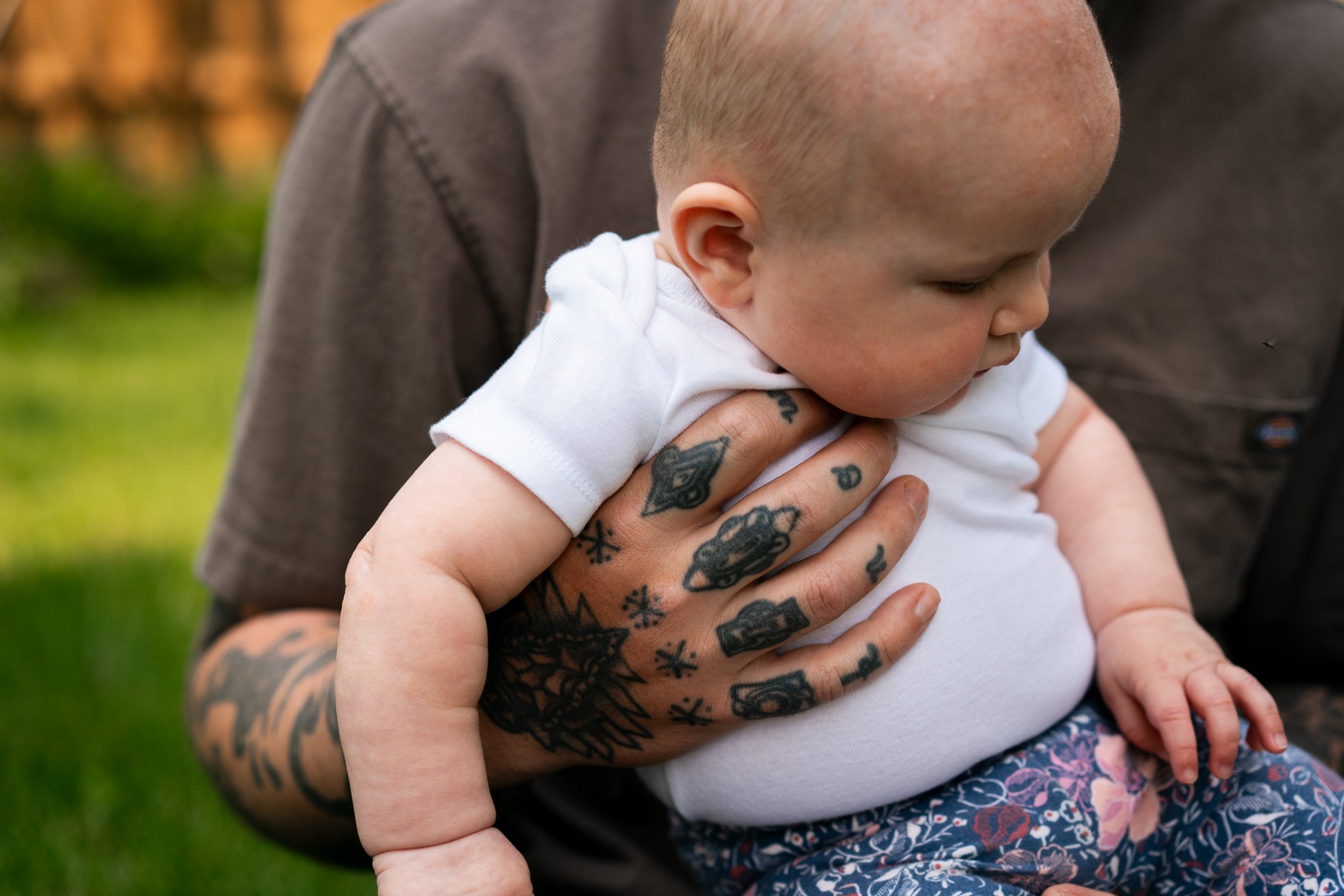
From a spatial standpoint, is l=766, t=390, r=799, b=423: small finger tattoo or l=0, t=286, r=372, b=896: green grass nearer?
l=766, t=390, r=799, b=423: small finger tattoo

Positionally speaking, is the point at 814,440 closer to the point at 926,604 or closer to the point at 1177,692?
the point at 926,604

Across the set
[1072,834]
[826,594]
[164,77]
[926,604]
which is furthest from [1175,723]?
[164,77]

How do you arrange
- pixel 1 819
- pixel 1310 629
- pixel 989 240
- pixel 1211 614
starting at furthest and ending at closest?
pixel 1 819 < pixel 1310 629 < pixel 1211 614 < pixel 989 240

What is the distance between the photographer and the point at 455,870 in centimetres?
114

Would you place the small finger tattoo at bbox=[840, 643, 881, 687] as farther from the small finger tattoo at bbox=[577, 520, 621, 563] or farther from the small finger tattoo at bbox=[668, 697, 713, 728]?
the small finger tattoo at bbox=[577, 520, 621, 563]

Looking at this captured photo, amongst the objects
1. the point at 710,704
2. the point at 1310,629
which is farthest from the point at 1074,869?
the point at 1310,629

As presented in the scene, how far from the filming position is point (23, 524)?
13.0 ft

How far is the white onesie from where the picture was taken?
3.87ft

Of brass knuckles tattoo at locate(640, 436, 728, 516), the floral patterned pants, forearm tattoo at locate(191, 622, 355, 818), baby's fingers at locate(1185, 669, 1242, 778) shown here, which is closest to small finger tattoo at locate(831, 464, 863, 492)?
brass knuckles tattoo at locate(640, 436, 728, 516)

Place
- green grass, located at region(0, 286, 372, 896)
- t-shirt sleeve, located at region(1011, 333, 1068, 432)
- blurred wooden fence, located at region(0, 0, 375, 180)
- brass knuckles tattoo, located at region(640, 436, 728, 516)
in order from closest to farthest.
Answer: brass knuckles tattoo, located at region(640, 436, 728, 516) → t-shirt sleeve, located at region(1011, 333, 1068, 432) → green grass, located at region(0, 286, 372, 896) → blurred wooden fence, located at region(0, 0, 375, 180)

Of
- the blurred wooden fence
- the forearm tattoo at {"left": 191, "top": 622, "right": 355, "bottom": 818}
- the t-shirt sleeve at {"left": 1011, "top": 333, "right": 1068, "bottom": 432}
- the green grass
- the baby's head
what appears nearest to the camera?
the baby's head

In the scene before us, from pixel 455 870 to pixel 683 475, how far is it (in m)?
0.45

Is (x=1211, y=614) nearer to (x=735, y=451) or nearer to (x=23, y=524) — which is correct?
(x=735, y=451)

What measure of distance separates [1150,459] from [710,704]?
0.86 meters
